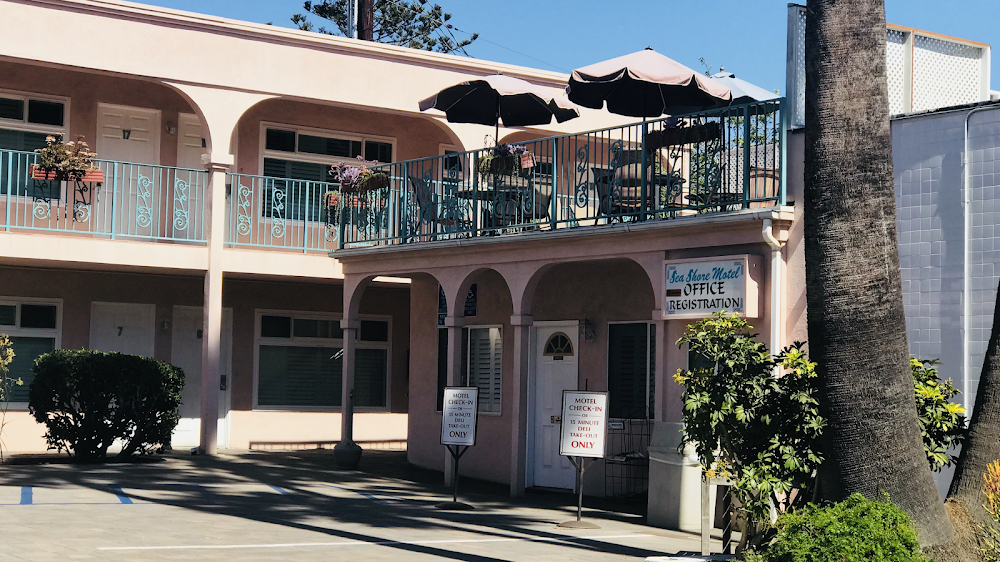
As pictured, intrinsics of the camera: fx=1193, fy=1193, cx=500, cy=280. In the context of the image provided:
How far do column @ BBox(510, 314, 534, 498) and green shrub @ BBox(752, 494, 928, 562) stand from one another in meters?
6.72

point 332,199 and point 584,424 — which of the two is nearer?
point 584,424

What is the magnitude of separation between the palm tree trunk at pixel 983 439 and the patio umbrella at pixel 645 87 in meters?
6.06

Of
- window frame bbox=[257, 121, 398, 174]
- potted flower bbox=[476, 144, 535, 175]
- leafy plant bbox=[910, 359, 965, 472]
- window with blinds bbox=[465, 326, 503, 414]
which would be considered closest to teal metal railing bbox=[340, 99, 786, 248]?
potted flower bbox=[476, 144, 535, 175]

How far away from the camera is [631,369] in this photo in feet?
47.8

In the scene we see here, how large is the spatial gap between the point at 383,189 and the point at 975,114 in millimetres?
8480

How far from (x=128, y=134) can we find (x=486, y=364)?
7538 mm

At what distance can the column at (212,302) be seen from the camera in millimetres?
18266

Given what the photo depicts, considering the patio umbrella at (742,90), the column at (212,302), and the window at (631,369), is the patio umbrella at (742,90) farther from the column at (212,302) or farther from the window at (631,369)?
the column at (212,302)

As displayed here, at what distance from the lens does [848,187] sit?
7.98 metres

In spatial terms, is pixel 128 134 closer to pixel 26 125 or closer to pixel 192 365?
pixel 26 125

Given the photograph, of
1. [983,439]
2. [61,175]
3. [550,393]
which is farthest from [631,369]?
[61,175]

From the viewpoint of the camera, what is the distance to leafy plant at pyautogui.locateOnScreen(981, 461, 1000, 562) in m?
7.86

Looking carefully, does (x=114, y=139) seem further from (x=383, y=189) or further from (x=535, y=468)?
(x=535, y=468)

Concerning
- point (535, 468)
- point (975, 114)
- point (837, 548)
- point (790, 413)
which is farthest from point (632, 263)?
point (837, 548)
